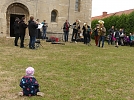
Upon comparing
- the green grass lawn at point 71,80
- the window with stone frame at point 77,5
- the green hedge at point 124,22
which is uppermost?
the window with stone frame at point 77,5

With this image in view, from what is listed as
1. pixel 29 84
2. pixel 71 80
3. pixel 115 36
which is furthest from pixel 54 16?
pixel 29 84

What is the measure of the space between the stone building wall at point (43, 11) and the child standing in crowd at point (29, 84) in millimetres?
17937

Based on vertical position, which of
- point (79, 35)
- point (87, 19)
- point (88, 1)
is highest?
point (88, 1)

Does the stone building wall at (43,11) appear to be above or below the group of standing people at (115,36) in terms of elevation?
above

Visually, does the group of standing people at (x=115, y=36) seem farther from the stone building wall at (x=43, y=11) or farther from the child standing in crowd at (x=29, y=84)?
the child standing in crowd at (x=29, y=84)

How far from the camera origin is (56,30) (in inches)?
1032

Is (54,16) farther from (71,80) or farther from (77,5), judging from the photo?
(71,80)

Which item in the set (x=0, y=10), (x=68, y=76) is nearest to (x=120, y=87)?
(x=68, y=76)

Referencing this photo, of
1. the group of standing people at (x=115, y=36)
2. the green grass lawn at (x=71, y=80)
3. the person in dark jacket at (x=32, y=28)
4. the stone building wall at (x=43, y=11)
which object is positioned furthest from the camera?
the stone building wall at (x=43, y=11)

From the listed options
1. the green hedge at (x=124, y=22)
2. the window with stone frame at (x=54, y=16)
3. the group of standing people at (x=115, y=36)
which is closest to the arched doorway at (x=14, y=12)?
the window with stone frame at (x=54, y=16)

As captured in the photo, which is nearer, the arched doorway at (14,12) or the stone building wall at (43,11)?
the stone building wall at (43,11)

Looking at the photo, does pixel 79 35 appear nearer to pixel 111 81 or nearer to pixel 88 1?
pixel 88 1

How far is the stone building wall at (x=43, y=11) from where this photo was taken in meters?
23.4

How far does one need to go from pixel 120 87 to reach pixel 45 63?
13.2 feet
